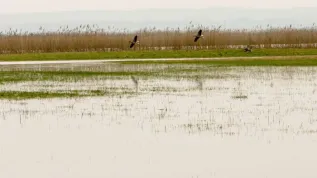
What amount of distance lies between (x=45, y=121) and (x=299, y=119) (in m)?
6.03

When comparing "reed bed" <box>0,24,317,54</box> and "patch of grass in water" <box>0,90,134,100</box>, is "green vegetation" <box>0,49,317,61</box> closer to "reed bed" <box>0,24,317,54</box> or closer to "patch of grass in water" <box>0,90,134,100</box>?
"reed bed" <box>0,24,317,54</box>

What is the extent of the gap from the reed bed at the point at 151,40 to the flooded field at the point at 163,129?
65.1 ft

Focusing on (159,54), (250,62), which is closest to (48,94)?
(250,62)

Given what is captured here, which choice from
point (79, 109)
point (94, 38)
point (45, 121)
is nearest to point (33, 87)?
point (79, 109)

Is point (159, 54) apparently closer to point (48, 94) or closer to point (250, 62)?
point (250, 62)

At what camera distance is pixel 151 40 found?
52.6m

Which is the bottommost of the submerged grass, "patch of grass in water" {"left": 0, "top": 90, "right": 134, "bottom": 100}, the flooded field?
the submerged grass

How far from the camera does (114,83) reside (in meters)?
29.4

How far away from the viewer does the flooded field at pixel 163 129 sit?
13.4 m

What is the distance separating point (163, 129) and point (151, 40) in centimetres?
3537

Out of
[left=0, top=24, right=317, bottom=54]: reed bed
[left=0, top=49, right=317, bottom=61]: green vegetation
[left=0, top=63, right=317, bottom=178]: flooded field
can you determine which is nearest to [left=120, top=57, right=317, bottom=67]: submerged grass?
[left=0, top=49, right=317, bottom=61]: green vegetation

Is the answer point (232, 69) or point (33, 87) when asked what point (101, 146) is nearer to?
point (33, 87)

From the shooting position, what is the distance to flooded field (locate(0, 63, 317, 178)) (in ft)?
44.0

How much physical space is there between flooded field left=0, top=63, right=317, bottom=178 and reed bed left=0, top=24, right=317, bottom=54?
19.8 metres
